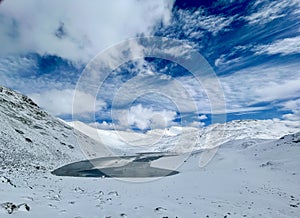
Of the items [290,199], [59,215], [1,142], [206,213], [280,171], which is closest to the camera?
[59,215]

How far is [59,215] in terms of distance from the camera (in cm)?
884

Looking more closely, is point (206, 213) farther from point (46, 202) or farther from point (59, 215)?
point (46, 202)

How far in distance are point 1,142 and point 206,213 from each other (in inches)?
1395

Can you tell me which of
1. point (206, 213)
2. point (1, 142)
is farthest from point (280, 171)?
point (1, 142)

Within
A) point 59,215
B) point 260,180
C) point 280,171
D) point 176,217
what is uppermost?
point 280,171

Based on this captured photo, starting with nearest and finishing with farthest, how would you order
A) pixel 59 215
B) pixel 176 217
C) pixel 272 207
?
pixel 59 215 → pixel 176 217 → pixel 272 207

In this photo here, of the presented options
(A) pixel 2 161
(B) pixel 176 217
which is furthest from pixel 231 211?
(A) pixel 2 161

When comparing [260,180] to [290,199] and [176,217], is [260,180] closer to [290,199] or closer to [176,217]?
[290,199]

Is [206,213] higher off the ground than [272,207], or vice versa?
[272,207]

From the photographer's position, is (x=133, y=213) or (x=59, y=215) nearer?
(x=59, y=215)

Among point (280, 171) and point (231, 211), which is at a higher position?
point (280, 171)

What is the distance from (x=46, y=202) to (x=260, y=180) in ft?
75.6

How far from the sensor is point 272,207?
46.4 ft

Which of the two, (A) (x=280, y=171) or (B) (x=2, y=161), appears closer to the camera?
(B) (x=2, y=161)
